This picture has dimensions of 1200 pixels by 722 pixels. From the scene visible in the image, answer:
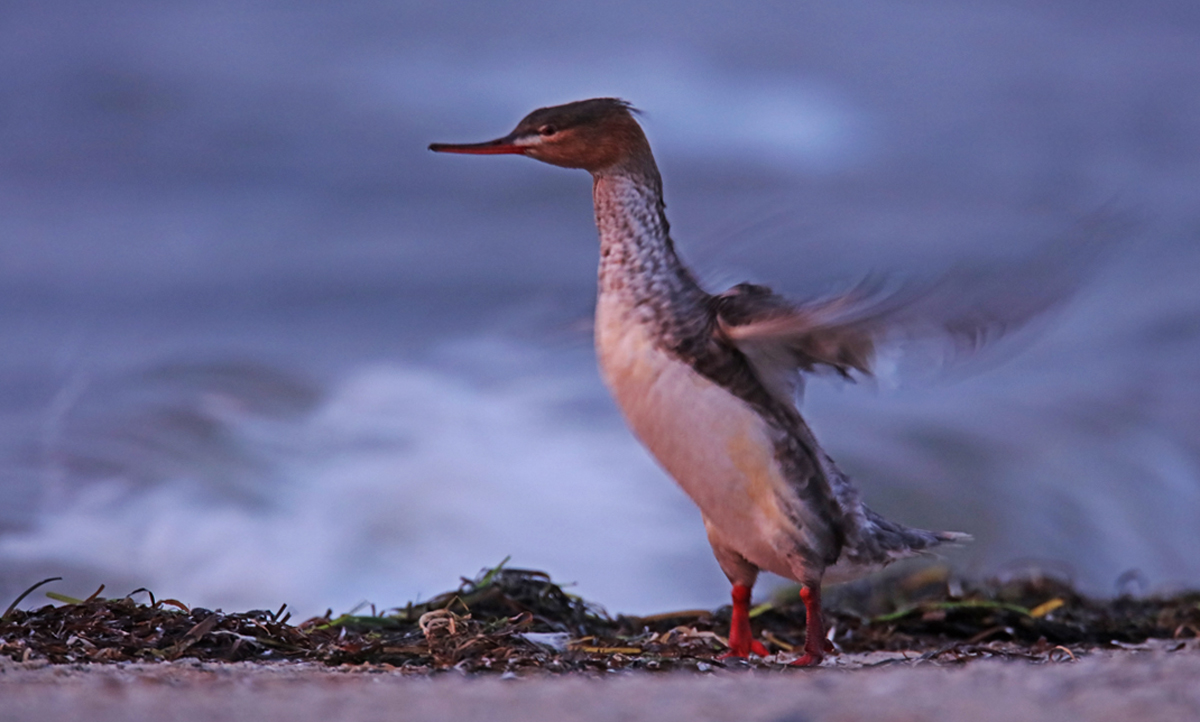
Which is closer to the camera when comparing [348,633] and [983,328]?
[983,328]

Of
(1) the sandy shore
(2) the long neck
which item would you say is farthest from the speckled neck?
(1) the sandy shore

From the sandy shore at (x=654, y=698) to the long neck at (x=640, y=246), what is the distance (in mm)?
1818

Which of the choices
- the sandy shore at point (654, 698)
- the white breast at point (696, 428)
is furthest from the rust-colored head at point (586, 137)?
the sandy shore at point (654, 698)

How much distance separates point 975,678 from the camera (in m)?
2.62

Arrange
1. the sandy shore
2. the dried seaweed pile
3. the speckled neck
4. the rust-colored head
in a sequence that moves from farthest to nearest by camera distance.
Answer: the rust-colored head → the speckled neck → the dried seaweed pile → the sandy shore

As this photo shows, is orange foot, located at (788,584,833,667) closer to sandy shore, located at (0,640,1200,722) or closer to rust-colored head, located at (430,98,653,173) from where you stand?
sandy shore, located at (0,640,1200,722)

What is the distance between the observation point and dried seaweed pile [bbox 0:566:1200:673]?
366 centimetres

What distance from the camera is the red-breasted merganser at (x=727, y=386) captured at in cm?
418

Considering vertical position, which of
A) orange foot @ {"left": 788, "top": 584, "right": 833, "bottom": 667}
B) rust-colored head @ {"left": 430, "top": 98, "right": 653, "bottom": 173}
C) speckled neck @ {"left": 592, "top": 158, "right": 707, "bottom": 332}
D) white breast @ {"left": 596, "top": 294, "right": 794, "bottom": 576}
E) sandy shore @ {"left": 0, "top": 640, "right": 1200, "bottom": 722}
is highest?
rust-colored head @ {"left": 430, "top": 98, "right": 653, "bottom": 173}

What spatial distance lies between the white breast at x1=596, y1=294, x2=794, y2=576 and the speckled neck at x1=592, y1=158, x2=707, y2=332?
0.08m

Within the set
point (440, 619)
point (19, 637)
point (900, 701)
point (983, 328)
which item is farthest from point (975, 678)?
point (19, 637)

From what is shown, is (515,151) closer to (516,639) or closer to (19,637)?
(516,639)

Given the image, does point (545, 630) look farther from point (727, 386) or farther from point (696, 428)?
point (727, 386)

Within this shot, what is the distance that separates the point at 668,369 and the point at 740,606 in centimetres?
124
